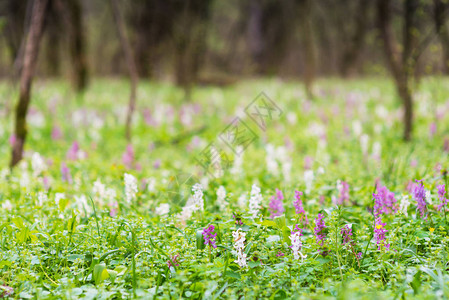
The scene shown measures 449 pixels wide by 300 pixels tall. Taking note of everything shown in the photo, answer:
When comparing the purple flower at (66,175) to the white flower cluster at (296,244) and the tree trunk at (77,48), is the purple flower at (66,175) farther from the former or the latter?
the tree trunk at (77,48)

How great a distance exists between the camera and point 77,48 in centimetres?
1250

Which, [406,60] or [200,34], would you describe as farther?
[200,34]

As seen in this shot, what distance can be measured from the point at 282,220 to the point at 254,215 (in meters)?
0.23

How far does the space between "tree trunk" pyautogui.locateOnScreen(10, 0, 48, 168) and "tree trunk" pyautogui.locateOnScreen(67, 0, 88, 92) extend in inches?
270

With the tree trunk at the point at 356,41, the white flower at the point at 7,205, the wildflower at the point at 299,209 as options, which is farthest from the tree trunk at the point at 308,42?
the tree trunk at the point at 356,41

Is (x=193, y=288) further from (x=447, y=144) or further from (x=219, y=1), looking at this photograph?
(x=219, y=1)

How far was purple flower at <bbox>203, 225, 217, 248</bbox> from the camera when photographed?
2.69m

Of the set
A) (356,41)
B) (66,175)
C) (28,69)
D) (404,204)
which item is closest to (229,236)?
(404,204)

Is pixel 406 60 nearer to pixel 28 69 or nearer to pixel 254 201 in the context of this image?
pixel 254 201

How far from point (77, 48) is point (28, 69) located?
760 cm

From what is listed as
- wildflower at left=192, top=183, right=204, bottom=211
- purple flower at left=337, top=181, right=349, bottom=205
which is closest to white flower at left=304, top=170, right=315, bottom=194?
purple flower at left=337, top=181, right=349, bottom=205

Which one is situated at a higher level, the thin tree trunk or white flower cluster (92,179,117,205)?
the thin tree trunk

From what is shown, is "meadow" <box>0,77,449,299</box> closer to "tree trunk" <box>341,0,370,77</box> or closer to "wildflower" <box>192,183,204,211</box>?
"wildflower" <box>192,183,204,211</box>

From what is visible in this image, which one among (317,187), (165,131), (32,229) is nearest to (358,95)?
(165,131)
